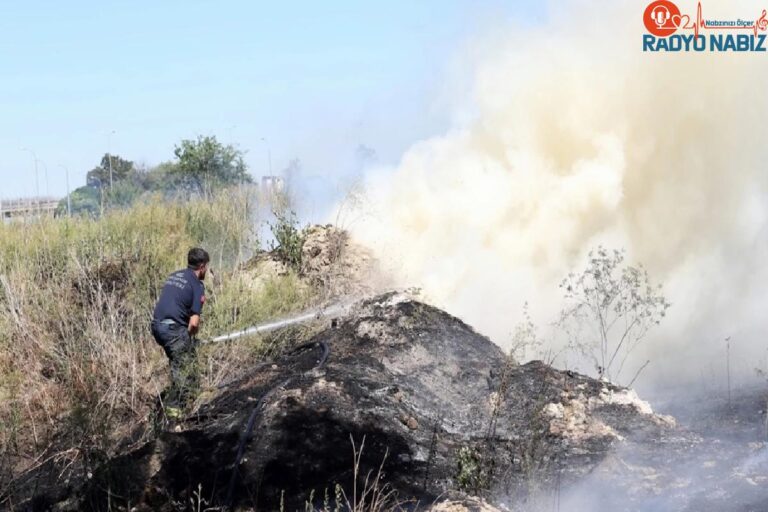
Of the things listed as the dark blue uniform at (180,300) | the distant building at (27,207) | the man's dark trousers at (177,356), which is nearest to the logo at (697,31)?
the dark blue uniform at (180,300)

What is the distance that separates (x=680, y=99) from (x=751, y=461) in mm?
7691

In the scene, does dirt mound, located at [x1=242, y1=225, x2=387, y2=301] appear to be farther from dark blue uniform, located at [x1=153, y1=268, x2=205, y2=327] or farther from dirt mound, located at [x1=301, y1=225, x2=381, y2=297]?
dark blue uniform, located at [x1=153, y1=268, x2=205, y2=327]

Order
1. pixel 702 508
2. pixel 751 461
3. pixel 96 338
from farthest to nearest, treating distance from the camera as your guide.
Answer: pixel 96 338 → pixel 751 461 → pixel 702 508

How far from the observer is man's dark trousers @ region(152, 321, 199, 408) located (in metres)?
8.62

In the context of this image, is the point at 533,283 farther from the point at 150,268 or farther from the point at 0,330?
the point at 0,330

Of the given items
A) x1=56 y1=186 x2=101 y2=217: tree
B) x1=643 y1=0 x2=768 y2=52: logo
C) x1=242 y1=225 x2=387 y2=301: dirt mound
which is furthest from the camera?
x1=643 y1=0 x2=768 y2=52: logo

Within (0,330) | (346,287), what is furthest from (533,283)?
(0,330)

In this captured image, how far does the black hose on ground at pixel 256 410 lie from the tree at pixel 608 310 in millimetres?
2829

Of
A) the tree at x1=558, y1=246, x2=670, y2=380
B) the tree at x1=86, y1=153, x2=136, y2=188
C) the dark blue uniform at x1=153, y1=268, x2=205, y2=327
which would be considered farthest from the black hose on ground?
the tree at x1=86, y1=153, x2=136, y2=188

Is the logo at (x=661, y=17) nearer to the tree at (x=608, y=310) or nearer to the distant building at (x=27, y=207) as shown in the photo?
the tree at (x=608, y=310)

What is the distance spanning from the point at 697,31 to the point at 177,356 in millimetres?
9680

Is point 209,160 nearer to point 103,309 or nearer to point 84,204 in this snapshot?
point 84,204

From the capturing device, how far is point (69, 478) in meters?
7.50

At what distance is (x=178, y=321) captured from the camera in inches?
340
